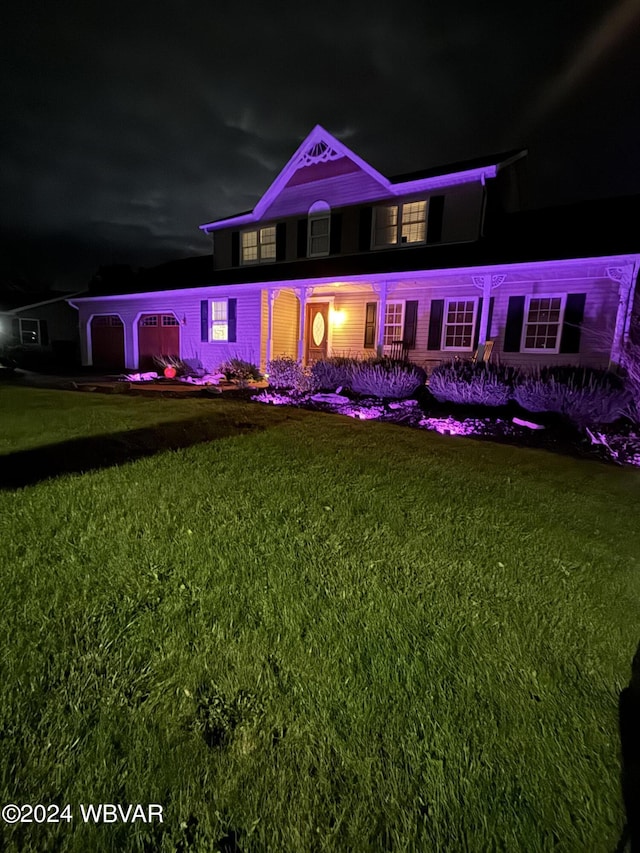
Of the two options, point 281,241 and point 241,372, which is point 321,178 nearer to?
point 281,241

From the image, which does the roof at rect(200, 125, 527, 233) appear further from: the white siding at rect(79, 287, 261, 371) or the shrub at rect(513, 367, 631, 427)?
the shrub at rect(513, 367, 631, 427)

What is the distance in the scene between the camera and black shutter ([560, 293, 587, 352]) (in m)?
10.8

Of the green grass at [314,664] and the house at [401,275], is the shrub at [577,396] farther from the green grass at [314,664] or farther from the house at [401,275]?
the green grass at [314,664]

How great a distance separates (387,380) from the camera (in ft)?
32.0

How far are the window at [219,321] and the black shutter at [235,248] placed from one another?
2.30 meters

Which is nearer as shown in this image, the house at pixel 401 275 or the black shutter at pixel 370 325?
the house at pixel 401 275

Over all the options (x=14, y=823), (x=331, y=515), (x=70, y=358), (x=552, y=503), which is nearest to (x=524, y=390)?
(x=552, y=503)

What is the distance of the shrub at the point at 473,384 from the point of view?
852 centimetres

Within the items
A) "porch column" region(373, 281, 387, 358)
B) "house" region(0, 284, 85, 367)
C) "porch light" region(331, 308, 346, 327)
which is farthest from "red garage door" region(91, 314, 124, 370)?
"porch column" region(373, 281, 387, 358)

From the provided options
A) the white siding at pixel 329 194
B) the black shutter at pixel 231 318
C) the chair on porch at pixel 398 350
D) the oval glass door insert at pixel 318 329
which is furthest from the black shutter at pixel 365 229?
the black shutter at pixel 231 318

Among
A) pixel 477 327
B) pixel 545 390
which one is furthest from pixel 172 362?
pixel 545 390

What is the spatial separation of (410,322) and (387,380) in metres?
4.52

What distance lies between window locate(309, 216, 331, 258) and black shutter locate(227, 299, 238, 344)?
11.2 feet

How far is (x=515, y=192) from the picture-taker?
15.3 metres
